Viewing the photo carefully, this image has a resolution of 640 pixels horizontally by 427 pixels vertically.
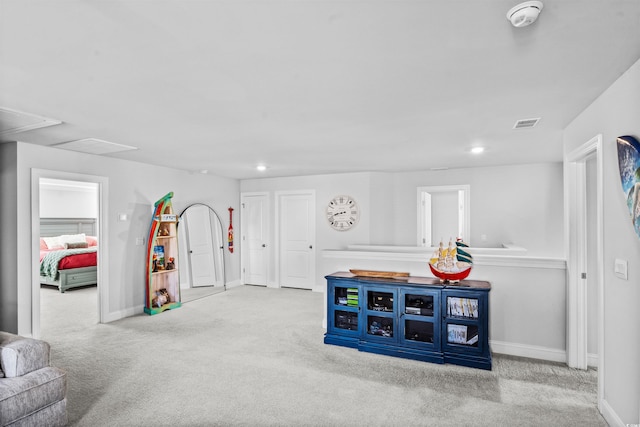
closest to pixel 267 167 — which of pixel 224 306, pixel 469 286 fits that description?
pixel 224 306

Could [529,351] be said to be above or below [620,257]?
below

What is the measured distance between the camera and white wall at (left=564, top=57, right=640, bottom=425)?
2068 millimetres

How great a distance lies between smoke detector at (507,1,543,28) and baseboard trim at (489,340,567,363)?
3.21 meters

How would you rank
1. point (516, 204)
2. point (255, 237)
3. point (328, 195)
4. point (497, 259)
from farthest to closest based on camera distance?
1. point (255, 237)
2. point (328, 195)
3. point (516, 204)
4. point (497, 259)

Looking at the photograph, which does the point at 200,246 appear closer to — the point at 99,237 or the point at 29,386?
the point at 99,237

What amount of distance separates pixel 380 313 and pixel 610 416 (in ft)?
6.26

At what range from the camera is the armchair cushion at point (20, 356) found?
2.31 metres

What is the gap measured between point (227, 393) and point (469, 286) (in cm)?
238

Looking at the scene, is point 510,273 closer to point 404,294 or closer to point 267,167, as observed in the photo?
point 404,294

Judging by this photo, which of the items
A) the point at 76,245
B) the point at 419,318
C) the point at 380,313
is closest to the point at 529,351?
the point at 419,318

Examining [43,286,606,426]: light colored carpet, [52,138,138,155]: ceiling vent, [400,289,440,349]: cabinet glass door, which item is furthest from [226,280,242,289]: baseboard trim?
[400,289,440,349]: cabinet glass door

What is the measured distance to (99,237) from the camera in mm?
4832

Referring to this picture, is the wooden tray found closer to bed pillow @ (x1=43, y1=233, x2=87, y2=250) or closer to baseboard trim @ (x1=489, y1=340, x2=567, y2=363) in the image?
baseboard trim @ (x1=489, y1=340, x2=567, y2=363)

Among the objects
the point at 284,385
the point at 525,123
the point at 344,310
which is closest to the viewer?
the point at 284,385
